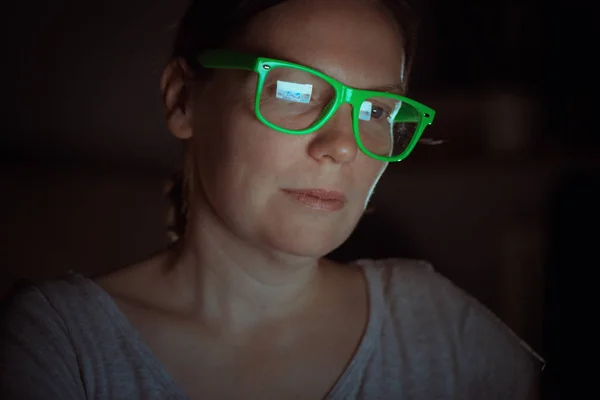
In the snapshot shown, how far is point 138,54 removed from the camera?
2.11 ft

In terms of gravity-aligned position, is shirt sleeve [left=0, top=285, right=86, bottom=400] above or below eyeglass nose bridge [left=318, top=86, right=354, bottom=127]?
below

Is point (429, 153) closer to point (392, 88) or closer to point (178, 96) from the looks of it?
point (392, 88)

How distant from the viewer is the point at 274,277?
628mm

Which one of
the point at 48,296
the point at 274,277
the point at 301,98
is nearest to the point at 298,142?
the point at 301,98

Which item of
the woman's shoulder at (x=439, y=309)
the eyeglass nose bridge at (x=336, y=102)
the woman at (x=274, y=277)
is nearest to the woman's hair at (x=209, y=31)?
the woman at (x=274, y=277)

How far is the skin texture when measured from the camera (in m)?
0.54

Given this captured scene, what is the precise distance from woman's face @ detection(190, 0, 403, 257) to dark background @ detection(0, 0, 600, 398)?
0.12m

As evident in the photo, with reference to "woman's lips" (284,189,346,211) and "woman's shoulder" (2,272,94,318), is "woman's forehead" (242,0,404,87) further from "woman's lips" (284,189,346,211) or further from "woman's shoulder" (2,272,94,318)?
"woman's shoulder" (2,272,94,318)

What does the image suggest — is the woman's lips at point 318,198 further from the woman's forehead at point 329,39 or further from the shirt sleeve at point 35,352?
the shirt sleeve at point 35,352

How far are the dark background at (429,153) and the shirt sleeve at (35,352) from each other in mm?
55

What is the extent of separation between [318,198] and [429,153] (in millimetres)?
245

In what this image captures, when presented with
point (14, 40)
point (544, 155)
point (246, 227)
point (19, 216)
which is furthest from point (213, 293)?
point (544, 155)

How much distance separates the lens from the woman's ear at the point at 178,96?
62cm

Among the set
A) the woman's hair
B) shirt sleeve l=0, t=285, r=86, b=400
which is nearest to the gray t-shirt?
shirt sleeve l=0, t=285, r=86, b=400
